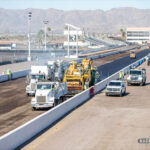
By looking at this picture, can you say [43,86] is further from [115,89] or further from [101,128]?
[115,89]

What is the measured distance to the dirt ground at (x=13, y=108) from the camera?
87.8 ft

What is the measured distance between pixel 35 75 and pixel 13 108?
8855 millimetres

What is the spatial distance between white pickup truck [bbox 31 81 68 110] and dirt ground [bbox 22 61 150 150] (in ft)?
6.19

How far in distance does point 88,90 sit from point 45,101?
9.56 meters

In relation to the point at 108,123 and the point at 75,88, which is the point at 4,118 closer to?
the point at 108,123

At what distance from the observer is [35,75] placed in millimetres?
40938

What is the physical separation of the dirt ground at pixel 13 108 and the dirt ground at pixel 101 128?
2730 mm

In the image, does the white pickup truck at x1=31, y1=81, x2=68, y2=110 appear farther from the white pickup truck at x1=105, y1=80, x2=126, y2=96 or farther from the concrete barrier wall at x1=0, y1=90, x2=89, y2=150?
the white pickup truck at x1=105, y1=80, x2=126, y2=96

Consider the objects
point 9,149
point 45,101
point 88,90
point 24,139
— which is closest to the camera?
point 9,149

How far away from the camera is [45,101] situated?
99.7ft

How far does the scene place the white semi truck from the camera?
1513 inches

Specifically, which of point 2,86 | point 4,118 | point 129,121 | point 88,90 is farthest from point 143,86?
point 4,118

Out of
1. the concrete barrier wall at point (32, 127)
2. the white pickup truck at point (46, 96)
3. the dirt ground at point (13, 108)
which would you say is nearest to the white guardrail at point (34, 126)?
the concrete barrier wall at point (32, 127)

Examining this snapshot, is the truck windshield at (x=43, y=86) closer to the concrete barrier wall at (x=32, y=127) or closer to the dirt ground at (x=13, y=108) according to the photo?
the dirt ground at (x=13, y=108)
